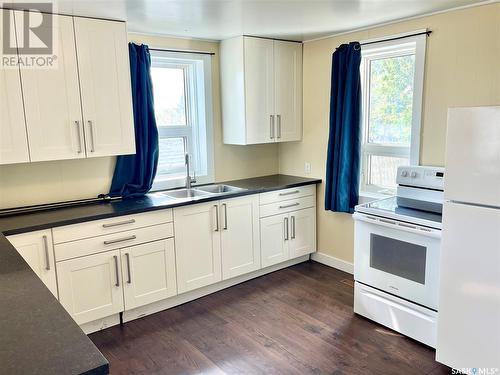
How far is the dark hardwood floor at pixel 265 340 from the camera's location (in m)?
2.47

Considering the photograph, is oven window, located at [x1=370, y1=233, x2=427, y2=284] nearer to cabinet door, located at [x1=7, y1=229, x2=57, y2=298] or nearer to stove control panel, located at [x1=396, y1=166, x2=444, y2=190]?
stove control panel, located at [x1=396, y1=166, x2=444, y2=190]

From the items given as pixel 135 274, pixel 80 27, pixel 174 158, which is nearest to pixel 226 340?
pixel 135 274

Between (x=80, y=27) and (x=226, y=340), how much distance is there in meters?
2.39

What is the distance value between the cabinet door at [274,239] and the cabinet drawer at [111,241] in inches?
38.6

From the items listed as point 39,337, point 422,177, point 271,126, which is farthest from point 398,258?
point 39,337

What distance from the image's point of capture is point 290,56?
3.94m

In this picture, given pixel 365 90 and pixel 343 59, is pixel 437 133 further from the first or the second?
pixel 343 59

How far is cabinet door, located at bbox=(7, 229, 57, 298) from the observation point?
2455 millimetres

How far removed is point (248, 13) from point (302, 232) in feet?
7.06

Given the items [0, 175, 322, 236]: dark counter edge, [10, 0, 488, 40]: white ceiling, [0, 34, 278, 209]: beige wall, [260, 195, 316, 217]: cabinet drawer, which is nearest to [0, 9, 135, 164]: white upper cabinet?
[10, 0, 488, 40]: white ceiling

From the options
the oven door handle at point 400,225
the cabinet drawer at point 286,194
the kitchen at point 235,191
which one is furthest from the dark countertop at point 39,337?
the cabinet drawer at point 286,194

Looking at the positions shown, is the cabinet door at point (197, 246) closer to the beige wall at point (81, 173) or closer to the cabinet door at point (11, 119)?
the beige wall at point (81, 173)

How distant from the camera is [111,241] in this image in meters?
2.82

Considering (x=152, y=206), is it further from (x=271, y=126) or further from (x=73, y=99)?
(x=271, y=126)
